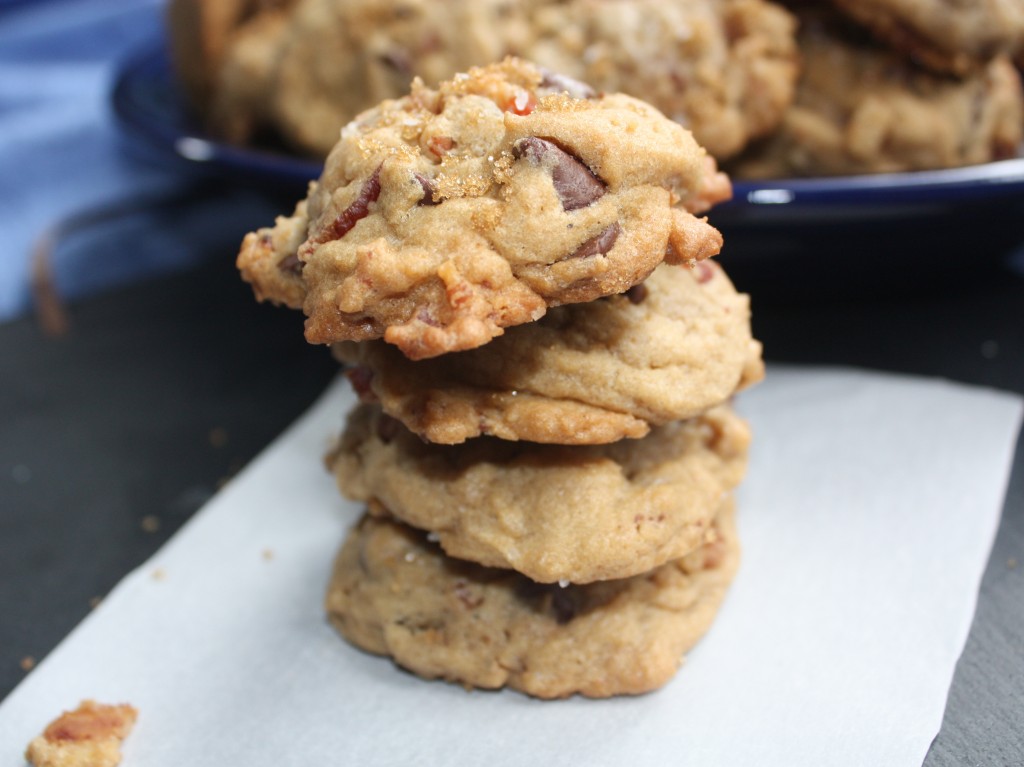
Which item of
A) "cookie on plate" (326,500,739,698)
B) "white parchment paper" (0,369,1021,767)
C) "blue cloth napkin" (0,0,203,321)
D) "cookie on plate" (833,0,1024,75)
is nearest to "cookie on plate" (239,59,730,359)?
"cookie on plate" (326,500,739,698)

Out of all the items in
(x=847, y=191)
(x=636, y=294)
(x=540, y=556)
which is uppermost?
(x=636, y=294)

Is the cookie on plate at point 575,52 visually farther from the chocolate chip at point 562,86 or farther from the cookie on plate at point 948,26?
the chocolate chip at point 562,86

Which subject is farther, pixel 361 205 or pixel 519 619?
pixel 519 619

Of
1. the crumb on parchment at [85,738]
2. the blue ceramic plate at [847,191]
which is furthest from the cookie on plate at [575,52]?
the crumb on parchment at [85,738]

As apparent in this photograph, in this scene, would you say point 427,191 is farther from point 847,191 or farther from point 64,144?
point 64,144

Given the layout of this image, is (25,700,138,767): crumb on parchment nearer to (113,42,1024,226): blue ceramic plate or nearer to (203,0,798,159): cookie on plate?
(113,42,1024,226): blue ceramic plate

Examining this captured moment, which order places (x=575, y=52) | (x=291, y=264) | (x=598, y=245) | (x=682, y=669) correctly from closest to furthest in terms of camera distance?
(x=598, y=245)
(x=291, y=264)
(x=682, y=669)
(x=575, y=52)

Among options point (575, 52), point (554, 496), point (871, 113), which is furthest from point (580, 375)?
point (871, 113)

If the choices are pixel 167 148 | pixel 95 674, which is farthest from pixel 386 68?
pixel 95 674
